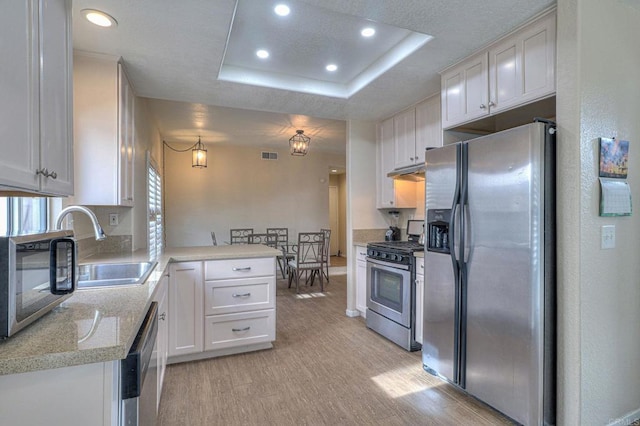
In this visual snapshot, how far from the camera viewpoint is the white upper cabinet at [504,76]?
1.96 m

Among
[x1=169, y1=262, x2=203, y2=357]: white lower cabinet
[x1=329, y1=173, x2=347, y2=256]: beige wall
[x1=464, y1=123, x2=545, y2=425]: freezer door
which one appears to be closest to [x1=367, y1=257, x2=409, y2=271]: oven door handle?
[x1=464, y1=123, x2=545, y2=425]: freezer door

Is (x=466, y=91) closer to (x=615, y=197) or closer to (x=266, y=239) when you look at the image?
(x=615, y=197)

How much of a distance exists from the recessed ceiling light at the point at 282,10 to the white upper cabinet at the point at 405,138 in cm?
Result: 181

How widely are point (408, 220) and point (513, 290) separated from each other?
7.14 feet

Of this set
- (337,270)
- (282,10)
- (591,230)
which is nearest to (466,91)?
(591,230)

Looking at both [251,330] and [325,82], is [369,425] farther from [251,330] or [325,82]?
[325,82]

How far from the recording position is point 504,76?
7.26ft

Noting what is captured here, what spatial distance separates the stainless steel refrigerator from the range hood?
93cm

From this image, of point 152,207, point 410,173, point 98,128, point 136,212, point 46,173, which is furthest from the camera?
point 152,207

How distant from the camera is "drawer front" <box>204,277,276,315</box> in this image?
2.88 meters

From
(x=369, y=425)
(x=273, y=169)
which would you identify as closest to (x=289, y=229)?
(x=273, y=169)

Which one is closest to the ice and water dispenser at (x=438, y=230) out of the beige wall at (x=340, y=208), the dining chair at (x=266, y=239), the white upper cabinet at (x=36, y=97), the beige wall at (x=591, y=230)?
the beige wall at (x=591, y=230)

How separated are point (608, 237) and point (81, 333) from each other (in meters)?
2.55

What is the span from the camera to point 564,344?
72.3 inches
